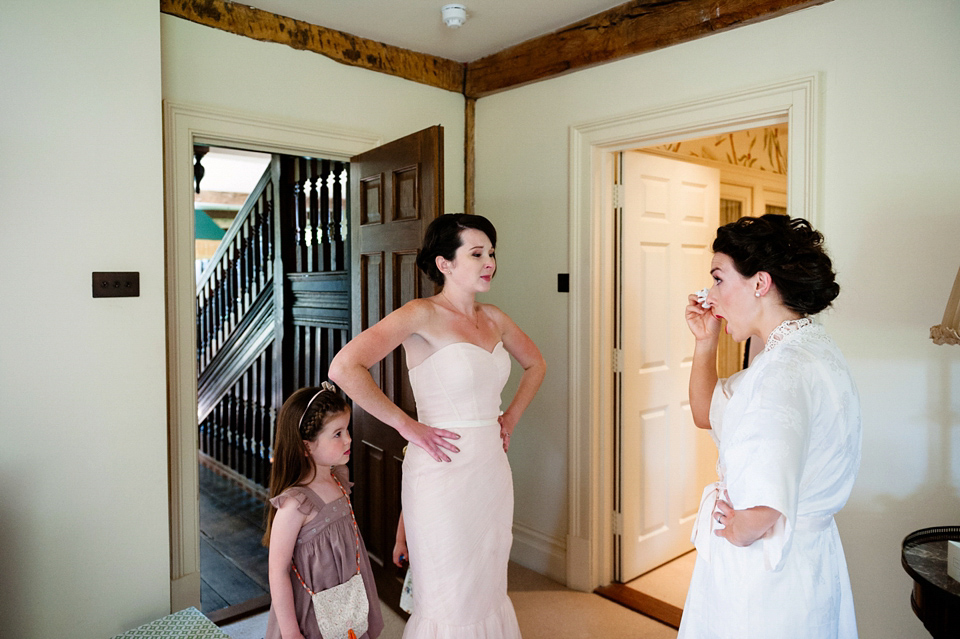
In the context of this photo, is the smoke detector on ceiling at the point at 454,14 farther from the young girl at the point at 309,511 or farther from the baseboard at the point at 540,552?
the baseboard at the point at 540,552

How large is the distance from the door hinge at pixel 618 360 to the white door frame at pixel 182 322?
1.92 metres

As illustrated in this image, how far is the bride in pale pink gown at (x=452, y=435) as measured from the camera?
7.20 ft

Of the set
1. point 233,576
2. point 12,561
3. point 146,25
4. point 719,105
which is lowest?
point 233,576

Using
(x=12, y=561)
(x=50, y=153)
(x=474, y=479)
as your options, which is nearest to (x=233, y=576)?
(x=12, y=561)

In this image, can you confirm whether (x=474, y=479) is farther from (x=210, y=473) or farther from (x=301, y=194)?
(x=210, y=473)

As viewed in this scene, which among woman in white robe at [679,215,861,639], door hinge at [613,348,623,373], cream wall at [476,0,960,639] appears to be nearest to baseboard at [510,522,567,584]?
door hinge at [613,348,623,373]

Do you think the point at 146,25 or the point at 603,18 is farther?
the point at 603,18

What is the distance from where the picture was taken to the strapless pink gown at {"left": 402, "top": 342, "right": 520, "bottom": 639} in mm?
2199

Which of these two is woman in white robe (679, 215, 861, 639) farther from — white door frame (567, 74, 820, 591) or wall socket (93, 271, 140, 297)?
wall socket (93, 271, 140, 297)

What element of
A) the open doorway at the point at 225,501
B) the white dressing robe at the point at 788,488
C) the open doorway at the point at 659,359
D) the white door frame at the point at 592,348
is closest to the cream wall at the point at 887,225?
the white door frame at the point at 592,348

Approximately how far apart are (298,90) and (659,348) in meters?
Result: 2.18

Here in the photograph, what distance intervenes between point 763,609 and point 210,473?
4907mm

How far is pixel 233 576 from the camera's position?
354 cm

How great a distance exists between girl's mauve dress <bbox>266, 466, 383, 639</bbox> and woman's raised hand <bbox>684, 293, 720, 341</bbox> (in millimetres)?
1164
